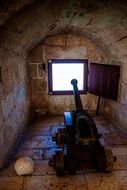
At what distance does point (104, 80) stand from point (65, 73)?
1.09 meters

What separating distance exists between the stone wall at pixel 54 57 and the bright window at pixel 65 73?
121 mm

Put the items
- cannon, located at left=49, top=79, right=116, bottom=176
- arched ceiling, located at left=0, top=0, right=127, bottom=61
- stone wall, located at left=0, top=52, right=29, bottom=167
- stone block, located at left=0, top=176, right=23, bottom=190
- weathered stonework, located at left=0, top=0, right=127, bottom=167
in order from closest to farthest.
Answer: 1. arched ceiling, located at left=0, top=0, right=127, bottom=61
2. weathered stonework, located at left=0, top=0, right=127, bottom=167
3. stone block, located at left=0, top=176, right=23, bottom=190
4. cannon, located at left=49, top=79, right=116, bottom=176
5. stone wall, located at left=0, top=52, right=29, bottom=167

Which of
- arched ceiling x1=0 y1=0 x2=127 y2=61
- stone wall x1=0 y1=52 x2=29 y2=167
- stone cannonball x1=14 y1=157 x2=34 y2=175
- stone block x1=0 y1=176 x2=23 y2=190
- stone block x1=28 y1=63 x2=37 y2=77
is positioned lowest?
stone block x1=0 y1=176 x2=23 y2=190

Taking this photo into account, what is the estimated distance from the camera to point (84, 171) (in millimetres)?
2930

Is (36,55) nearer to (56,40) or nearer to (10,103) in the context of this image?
(56,40)

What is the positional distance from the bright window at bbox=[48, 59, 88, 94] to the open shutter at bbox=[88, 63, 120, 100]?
208 millimetres

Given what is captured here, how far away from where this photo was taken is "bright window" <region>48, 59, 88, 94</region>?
515 centimetres

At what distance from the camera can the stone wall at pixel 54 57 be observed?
16.4 feet

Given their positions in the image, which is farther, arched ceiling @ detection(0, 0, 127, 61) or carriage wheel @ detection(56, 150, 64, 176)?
carriage wheel @ detection(56, 150, 64, 176)

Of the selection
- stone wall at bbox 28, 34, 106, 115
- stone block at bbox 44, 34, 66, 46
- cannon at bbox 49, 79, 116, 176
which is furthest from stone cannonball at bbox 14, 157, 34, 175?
stone block at bbox 44, 34, 66, 46

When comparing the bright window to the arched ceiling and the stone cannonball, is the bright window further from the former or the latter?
the stone cannonball

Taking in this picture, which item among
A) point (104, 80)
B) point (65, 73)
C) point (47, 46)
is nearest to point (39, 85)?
point (65, 73)

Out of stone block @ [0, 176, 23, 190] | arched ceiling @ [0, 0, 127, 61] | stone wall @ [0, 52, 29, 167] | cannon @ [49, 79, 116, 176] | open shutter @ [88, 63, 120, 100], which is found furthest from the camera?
open shutter @ [88, 63, 120, 100]

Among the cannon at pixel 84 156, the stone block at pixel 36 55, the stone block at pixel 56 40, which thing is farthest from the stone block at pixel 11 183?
the stone block at pixel 56 40
